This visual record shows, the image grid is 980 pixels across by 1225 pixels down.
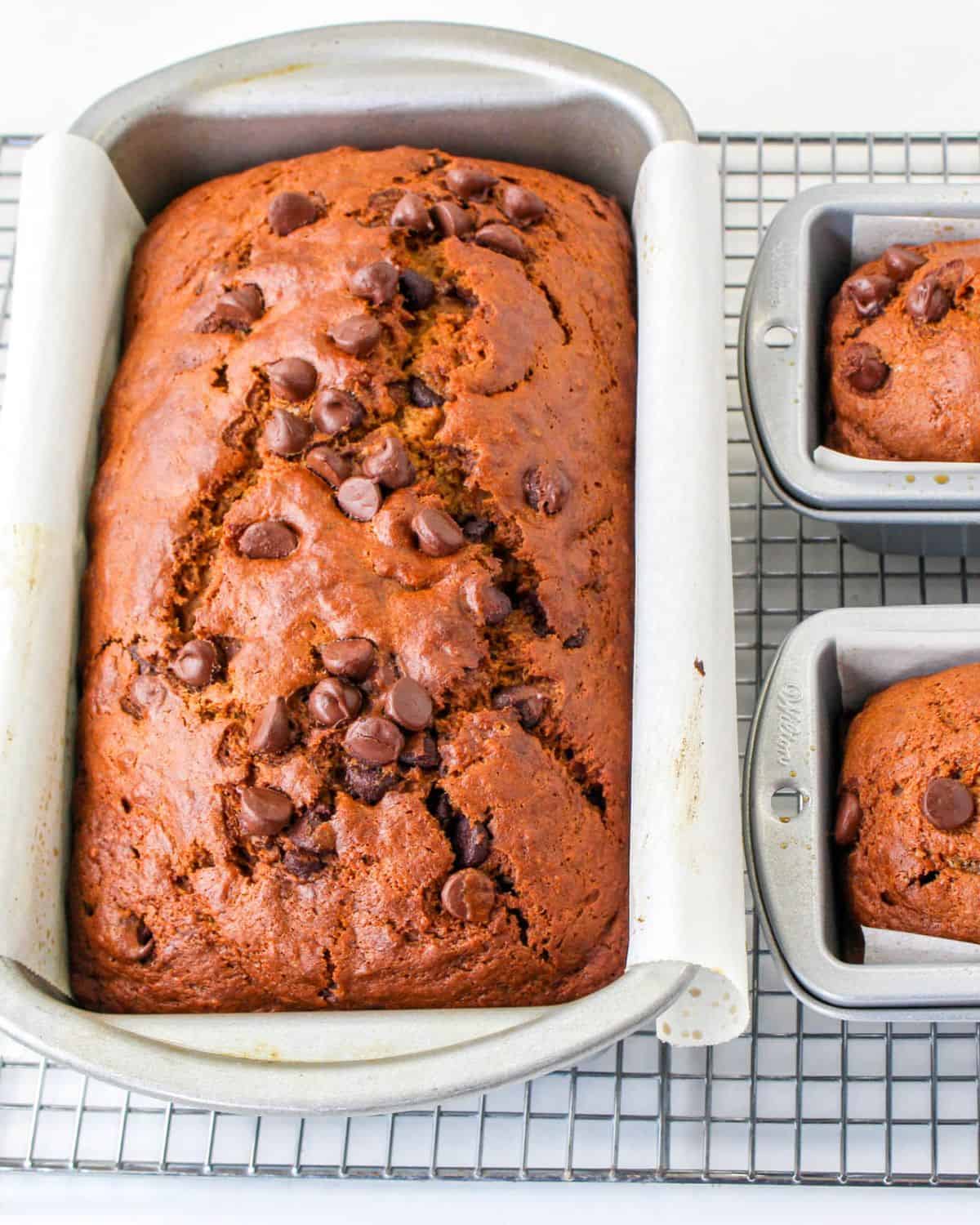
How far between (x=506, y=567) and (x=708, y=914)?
1.41ft

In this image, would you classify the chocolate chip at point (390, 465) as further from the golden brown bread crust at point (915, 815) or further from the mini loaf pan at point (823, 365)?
the golden brown bread crust at point (915, 815)

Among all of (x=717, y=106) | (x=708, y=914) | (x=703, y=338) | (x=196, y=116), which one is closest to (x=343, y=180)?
(x=196, y=116)

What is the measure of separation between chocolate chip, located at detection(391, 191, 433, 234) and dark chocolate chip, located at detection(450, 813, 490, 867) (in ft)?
2.31

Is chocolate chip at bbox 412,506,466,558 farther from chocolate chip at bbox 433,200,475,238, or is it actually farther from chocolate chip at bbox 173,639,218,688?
chocolate chip at bbox 433,200,475,238

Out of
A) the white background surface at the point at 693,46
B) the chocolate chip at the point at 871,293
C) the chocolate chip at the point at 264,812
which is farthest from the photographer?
the white background surface at the point at 693,46

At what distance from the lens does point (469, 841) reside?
1395mm

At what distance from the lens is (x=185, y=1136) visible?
5.49 ft

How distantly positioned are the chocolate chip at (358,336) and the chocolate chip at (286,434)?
0.10 m

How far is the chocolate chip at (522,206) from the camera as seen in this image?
5.37 ft

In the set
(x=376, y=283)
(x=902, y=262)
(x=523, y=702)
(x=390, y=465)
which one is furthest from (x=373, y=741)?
(x=902, y=262)

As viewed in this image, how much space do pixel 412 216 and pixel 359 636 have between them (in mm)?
529

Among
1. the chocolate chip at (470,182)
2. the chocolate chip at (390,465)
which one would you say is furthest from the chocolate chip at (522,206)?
the chocolate chip at (390,465)

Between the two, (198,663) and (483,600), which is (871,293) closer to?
(483,600)

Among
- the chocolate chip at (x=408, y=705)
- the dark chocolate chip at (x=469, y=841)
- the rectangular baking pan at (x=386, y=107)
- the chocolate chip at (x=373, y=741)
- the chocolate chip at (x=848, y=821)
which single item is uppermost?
the rectangular baking pan at (x=386, y=107)
